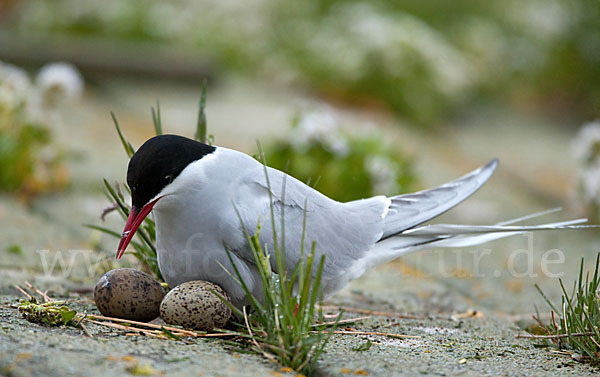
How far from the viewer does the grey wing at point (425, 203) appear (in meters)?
2.52

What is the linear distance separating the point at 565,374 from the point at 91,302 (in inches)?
61.8

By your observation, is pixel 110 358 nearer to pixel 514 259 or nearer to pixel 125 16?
pixel 514 259

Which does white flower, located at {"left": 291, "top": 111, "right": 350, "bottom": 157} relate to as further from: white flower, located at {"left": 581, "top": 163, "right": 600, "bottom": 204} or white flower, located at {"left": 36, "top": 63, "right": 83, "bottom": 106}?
white flower, located at {"left": 581, "top": 163, "right": 600, "bottom": 204}

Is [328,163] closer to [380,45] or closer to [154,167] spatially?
[154,167]

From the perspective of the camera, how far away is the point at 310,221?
2318 mm

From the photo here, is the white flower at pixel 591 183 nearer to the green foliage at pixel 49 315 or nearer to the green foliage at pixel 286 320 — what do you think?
the green foliage at pixel 286 320

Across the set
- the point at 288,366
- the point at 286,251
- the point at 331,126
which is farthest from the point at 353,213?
the point at 331,126

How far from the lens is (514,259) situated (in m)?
4.05

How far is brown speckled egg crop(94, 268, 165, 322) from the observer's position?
87.0 inches

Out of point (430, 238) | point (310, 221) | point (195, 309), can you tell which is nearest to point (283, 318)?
point (195, 309)

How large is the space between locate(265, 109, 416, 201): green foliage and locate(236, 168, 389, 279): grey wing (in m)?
1.59

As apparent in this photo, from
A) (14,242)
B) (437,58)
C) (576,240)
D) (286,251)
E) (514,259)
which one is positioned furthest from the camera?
(437,58)

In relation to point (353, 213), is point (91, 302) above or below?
below

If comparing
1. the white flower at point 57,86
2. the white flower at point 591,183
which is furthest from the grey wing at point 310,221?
the white flower at point 591,183
